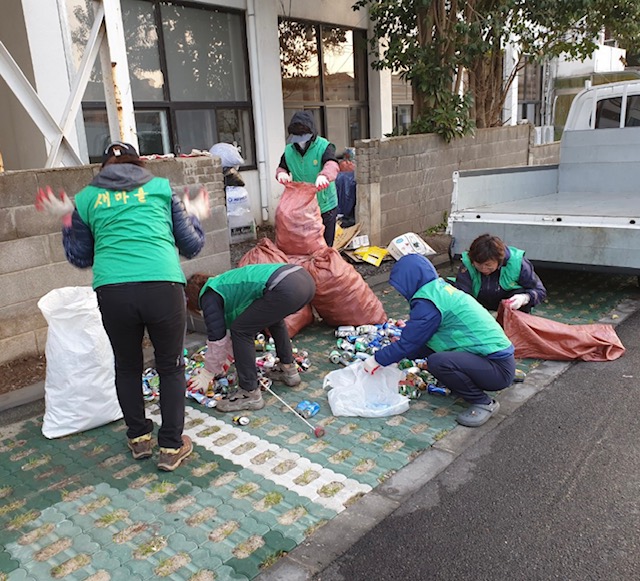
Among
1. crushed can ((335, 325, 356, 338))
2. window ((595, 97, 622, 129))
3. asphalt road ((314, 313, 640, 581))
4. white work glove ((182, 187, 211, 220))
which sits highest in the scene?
window ((595, 97, 622, 129))

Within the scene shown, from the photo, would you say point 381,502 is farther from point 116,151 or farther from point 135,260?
point 116,151

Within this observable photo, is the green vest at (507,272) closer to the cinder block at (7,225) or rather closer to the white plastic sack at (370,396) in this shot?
the white plastic sack at (370,396)

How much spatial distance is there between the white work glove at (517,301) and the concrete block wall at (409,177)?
132 inches

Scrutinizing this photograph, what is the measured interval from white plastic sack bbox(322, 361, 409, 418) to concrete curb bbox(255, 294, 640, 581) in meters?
0.38

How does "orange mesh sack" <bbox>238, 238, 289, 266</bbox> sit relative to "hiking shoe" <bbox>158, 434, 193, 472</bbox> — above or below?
above

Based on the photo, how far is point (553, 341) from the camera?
4254 millimetres

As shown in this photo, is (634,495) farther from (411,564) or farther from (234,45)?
(234,45)

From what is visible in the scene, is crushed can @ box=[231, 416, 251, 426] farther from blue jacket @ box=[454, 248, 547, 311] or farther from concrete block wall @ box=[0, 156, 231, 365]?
blue jacket @ box=[454, 248, 547, 311]

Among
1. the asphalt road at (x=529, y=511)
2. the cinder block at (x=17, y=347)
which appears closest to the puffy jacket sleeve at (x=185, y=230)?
the asphalt road at (x=529, y=511)

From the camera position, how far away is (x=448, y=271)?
6.96 metres

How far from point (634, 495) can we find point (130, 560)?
2.22 m

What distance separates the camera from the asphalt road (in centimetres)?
229

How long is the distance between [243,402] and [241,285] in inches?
28.8

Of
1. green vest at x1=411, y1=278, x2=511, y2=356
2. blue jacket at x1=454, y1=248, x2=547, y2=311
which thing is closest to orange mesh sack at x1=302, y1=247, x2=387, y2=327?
blue jacket at x1=454, y1=248, x2=547, y2=311
